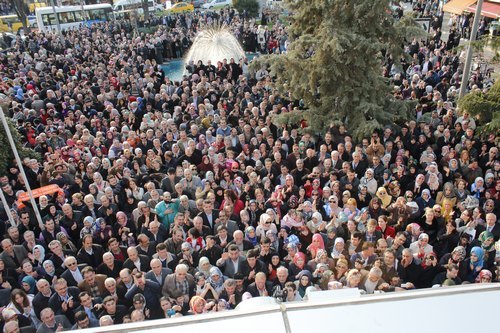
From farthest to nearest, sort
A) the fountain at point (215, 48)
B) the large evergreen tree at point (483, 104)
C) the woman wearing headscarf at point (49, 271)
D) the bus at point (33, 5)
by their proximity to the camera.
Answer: the bus at point (33, 5), the fountain at point (215, 48), the large evergreen tree at point (483, 104), the woman wearing headscarf at point (49, 271)

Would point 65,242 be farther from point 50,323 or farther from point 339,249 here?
point 339,249

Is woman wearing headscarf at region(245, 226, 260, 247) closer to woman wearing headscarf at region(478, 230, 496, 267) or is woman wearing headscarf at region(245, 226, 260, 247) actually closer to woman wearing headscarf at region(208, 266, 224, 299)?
woman wearing headscarf at region(208, 266, 224, 299)

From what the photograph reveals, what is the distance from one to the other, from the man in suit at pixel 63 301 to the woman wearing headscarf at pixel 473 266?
4.65 m

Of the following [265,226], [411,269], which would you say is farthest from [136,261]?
[411,269]

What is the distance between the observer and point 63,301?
17.0ft

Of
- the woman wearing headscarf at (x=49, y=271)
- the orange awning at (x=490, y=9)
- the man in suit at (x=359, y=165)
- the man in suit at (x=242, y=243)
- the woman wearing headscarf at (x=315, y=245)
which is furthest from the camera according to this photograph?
the orange awning at (x=490, y=9)

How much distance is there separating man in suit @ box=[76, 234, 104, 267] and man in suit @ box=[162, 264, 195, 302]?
1.34m

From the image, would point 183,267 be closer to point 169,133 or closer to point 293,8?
point 169,133

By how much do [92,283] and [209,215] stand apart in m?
1.96

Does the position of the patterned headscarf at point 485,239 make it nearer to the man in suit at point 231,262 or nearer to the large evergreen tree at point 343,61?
the man in suit at point 231,262

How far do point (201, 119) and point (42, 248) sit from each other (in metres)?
5.66

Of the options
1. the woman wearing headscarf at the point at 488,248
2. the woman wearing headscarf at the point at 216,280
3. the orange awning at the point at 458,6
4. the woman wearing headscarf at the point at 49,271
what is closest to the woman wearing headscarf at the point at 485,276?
the woman wearing headscarf at the point at 488,248

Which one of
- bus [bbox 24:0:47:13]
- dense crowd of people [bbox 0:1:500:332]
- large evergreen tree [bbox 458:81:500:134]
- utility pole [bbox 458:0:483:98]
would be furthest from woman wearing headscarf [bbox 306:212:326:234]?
bus [bbox 24:0:47:13]

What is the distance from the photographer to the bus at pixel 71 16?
31438 mm
